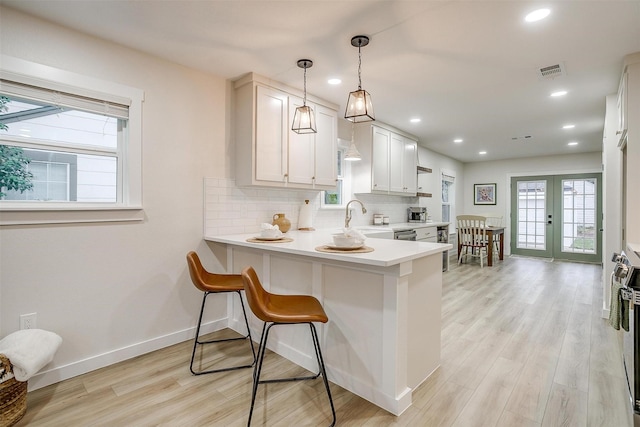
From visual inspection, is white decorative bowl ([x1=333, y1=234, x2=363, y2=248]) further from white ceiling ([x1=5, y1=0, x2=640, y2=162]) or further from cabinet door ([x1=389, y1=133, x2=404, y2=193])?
cabinet door ([x1=389, y1=133, x2=404, y2=193])

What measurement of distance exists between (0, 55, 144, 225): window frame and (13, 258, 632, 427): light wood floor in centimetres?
111

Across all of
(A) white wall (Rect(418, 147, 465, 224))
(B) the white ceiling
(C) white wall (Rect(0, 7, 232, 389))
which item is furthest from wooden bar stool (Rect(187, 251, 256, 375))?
(A) white wall (Rect(418, 147, 465, 224))

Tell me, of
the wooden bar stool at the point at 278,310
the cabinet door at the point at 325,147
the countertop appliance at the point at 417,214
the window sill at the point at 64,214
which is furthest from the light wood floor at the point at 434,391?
the countertop appliance at the point at 417,214

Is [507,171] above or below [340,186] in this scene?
above

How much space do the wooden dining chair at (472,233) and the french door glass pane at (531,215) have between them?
5.61 ft

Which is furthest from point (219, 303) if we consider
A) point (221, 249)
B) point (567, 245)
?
point (567, 245)

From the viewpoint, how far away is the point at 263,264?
8.32 feet

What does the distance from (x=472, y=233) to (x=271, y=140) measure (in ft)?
16.3

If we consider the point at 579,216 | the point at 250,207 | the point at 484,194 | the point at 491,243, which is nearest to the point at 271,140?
the point at 250,207

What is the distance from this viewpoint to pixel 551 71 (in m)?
2.77

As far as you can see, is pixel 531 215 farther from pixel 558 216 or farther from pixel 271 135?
pixel 271 135

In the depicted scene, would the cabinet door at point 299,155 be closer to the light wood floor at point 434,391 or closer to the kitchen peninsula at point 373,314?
the kitchen peninsula at point 373,314

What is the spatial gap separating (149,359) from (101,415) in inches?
25.3

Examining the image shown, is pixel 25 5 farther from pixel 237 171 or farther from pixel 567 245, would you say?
pixel 567 245
